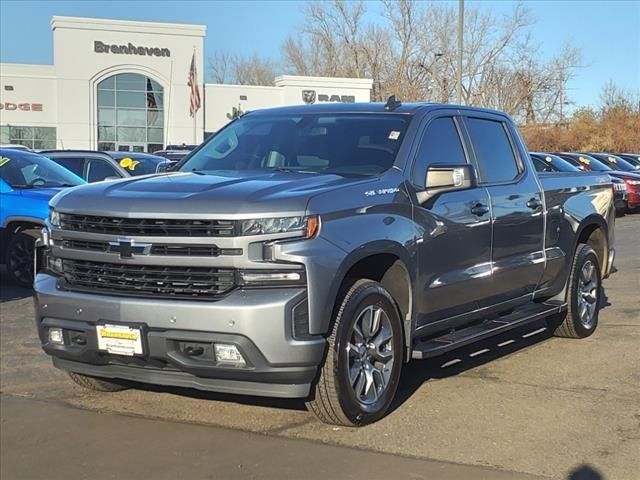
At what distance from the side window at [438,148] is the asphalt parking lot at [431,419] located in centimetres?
154

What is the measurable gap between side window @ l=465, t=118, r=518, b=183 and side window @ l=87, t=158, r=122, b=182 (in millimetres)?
7487

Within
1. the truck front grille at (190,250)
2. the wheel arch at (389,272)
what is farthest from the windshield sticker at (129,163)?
the truck front grille at (190,250)

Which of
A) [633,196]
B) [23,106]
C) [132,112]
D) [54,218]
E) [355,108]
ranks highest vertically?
[23,106]

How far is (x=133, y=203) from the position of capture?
4.49m

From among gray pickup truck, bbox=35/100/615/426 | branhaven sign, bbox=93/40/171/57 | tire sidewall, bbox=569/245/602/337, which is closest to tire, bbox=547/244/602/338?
tire sidewall, bbox=569/245/602/337

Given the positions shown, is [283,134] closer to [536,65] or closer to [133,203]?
[133,203]

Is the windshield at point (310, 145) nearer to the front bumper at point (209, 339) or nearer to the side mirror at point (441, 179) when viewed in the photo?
the side mirror at point (441, 179)

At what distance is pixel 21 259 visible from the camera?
382 inches

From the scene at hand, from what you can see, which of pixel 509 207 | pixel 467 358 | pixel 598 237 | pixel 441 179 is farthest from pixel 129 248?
pixel 598 237

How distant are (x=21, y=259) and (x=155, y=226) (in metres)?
5.95

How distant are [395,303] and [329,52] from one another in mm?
57351

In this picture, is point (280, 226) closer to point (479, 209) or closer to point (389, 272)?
point (389, 272)

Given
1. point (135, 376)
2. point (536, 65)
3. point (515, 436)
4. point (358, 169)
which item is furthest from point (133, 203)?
point (536, 65)

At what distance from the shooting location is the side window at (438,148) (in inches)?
214
